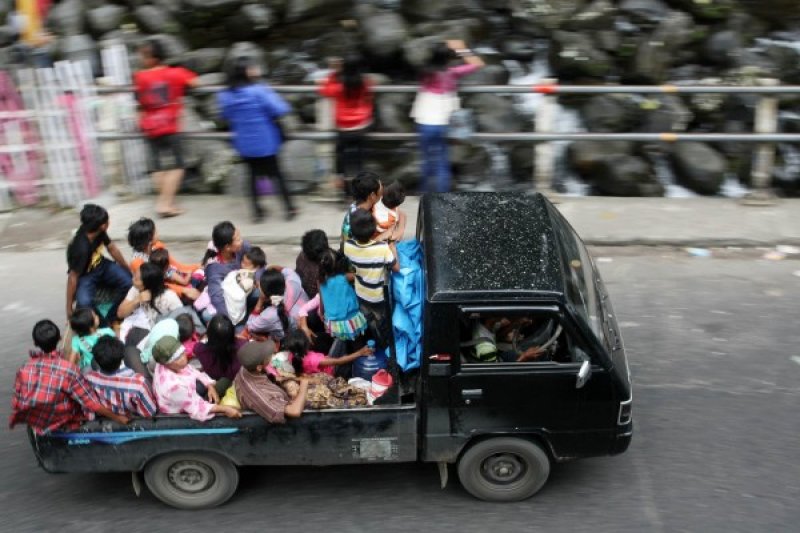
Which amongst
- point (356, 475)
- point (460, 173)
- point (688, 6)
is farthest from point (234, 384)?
point (688, 6)

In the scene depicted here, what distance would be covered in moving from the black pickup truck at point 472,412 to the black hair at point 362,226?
0.37 metres

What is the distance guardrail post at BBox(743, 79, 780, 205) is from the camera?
898cm

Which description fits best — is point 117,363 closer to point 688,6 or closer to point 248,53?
point 248,53

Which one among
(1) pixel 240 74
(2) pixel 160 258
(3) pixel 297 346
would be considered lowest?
(3) pixel 297 346

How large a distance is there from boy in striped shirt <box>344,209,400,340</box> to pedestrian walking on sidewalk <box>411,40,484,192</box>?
3.44 metres

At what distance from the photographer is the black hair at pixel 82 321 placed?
5578mm

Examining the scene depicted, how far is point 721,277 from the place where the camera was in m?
7.96

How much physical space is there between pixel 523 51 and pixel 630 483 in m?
8.32

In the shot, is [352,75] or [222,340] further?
[352,75]

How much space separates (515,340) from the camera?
→ 525 centimetres

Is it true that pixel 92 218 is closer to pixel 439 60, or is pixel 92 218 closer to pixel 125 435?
pixel 125 435

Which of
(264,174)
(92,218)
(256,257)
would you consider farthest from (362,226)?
(264,174)

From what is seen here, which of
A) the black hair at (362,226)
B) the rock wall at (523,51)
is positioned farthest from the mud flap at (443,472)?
the rock wall at (523,51)

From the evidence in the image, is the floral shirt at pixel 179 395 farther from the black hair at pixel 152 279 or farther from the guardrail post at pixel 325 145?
the guardrail post at pixel 325 145
